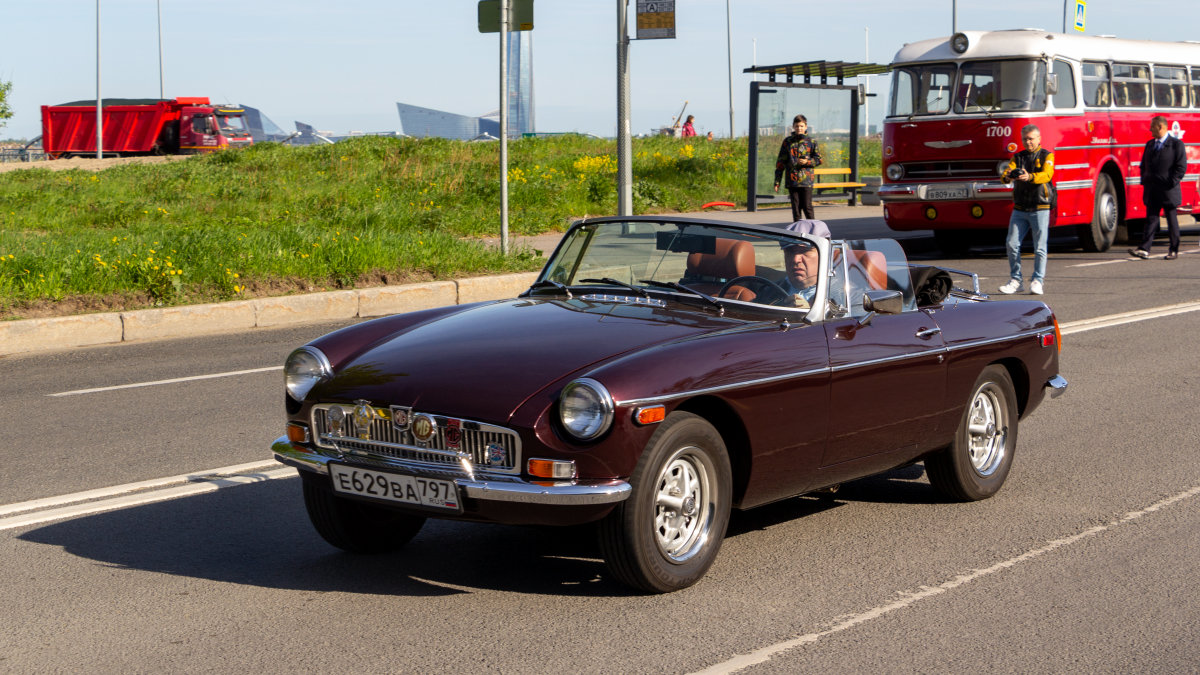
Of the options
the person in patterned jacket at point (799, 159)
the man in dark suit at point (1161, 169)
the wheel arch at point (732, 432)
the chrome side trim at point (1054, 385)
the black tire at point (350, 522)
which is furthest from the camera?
the person in patterned jacket at point (799, 159)

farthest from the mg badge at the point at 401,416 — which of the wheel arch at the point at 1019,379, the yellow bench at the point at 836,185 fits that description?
the yellow bench at the point at 836,185

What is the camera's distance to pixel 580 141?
126 ft

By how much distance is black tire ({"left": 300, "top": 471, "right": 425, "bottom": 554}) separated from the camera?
5031mm

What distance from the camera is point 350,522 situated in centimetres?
504

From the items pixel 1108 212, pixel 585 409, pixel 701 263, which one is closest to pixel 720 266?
pixel 701 263

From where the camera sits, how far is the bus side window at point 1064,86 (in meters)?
18.8

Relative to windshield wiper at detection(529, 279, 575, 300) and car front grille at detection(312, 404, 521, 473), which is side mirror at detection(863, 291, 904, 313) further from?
car front grille at detection(312, 404, 521, 473)

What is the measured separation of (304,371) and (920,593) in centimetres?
244

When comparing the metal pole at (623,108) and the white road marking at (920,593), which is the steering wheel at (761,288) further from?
the metal pole at (623,108)

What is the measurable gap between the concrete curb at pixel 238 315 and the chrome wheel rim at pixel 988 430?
6.76 m

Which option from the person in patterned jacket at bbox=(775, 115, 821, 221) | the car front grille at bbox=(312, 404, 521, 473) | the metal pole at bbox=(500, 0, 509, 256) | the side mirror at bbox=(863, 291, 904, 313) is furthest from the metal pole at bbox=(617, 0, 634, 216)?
the car front grille at bbox=(312, 404, 521, 473)

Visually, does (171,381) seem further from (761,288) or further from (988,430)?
(988,430)

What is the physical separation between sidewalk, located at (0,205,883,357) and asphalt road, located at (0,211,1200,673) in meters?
3.80

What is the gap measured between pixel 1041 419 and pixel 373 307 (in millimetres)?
7257
